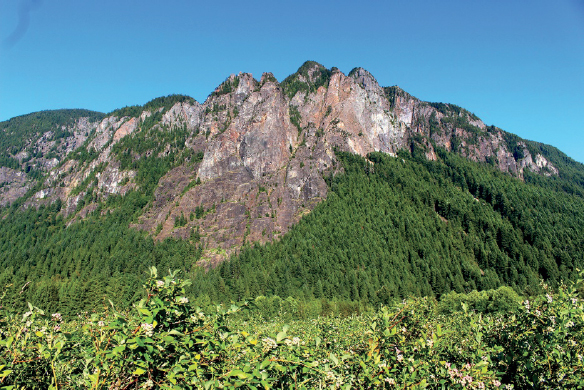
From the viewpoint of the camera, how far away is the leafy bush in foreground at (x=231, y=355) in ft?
12.5

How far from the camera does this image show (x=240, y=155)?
5236 inches

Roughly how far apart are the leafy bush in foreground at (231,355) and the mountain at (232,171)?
3139 inches

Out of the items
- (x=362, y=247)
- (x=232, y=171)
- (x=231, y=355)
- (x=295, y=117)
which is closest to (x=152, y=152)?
(x=232, y=171)

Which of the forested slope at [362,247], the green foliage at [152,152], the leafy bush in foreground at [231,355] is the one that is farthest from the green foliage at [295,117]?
the leafy bush in foreground at [231,355]

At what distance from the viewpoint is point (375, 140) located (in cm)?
15700

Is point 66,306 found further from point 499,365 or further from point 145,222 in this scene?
point 145,222

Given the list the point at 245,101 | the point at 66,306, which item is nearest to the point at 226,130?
the point at 245,101

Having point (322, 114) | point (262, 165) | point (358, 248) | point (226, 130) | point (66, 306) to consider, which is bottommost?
point (66, 306)

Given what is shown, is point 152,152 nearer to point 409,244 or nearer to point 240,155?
point 240,155

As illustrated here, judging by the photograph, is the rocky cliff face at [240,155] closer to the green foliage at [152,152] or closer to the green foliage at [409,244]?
the green foliage at [152,152]

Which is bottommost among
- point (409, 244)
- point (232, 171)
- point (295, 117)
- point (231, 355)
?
point (231, 355)

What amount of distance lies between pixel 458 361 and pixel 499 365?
815 millimetres

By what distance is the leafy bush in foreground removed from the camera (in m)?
3.79

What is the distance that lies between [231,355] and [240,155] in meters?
131
